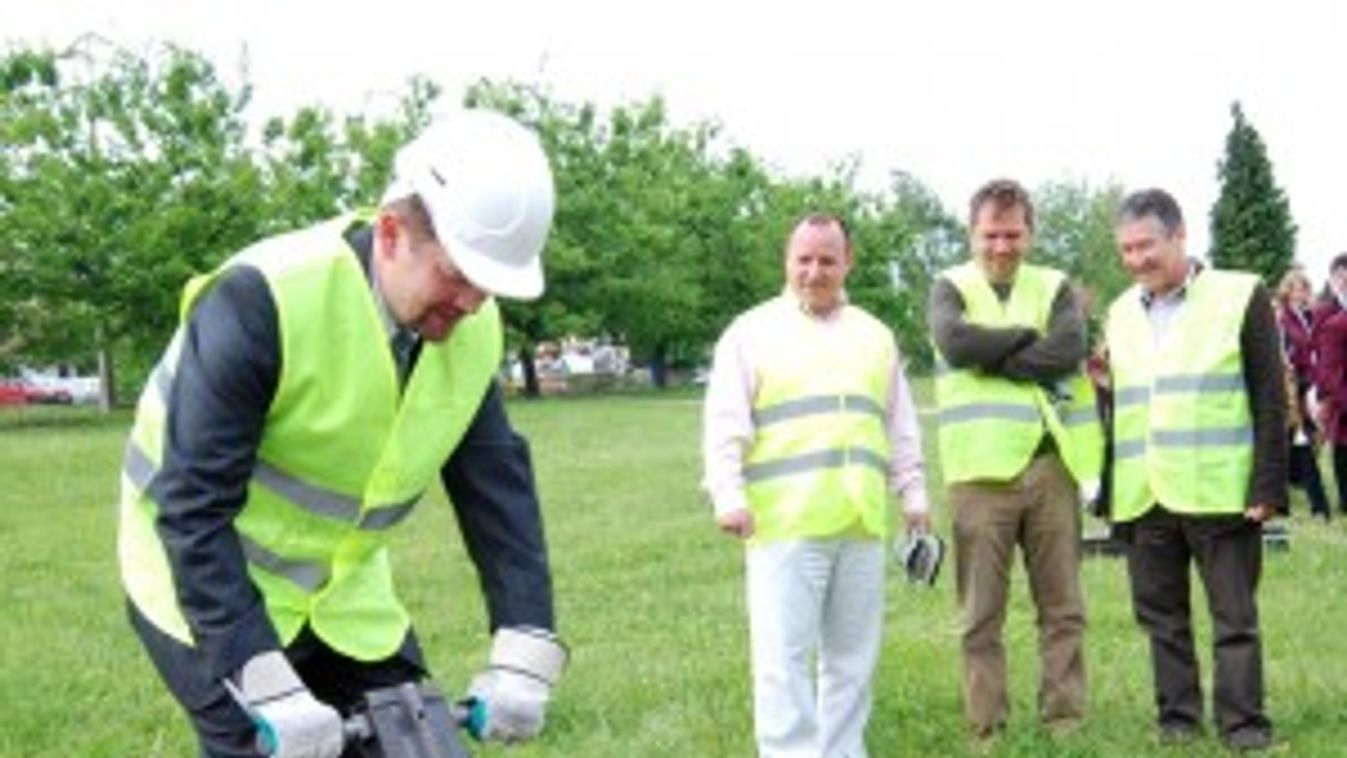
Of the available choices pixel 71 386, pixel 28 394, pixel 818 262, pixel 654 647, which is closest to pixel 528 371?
pixel 28 394

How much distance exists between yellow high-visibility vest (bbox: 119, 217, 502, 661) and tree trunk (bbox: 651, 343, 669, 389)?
52791 mm

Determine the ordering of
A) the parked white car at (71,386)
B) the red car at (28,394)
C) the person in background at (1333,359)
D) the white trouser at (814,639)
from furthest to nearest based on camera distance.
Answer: the parked white car at (71,386)
the red car at (28,394)
the person in background at (1333,359)
the white trouser at (814,639)

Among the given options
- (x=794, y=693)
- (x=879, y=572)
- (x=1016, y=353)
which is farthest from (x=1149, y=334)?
(x=794, y=693)

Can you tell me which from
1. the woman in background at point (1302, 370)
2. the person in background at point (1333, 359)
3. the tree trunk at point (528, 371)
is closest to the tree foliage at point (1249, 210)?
the tree trunk at point (528, 371)

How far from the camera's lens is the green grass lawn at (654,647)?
22.2 ft

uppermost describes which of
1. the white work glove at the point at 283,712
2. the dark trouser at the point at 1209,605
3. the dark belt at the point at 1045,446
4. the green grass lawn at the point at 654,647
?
the white work glove at the point at 283,712

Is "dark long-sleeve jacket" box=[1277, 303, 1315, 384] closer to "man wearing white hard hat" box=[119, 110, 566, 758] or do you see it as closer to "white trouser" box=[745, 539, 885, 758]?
"white trouser" box=[745, 539, 885, 758]

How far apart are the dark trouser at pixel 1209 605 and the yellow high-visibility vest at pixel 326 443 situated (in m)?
3.70

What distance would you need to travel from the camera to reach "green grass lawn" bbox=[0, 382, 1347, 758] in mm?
6762

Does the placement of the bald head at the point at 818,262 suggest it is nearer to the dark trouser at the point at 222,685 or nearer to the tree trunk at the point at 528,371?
the dark trouser at the point at 222,685

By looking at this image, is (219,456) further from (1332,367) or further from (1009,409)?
(1332,367)

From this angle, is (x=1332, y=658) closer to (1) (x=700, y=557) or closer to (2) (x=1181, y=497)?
(2) (x=1181, y=497)

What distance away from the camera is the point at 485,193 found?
2982 mm

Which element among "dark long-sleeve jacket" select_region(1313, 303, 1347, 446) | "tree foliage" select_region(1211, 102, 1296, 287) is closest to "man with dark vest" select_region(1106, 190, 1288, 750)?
"dark long-sleeve jacket" select_region(1313, 303, 1347, 446)
